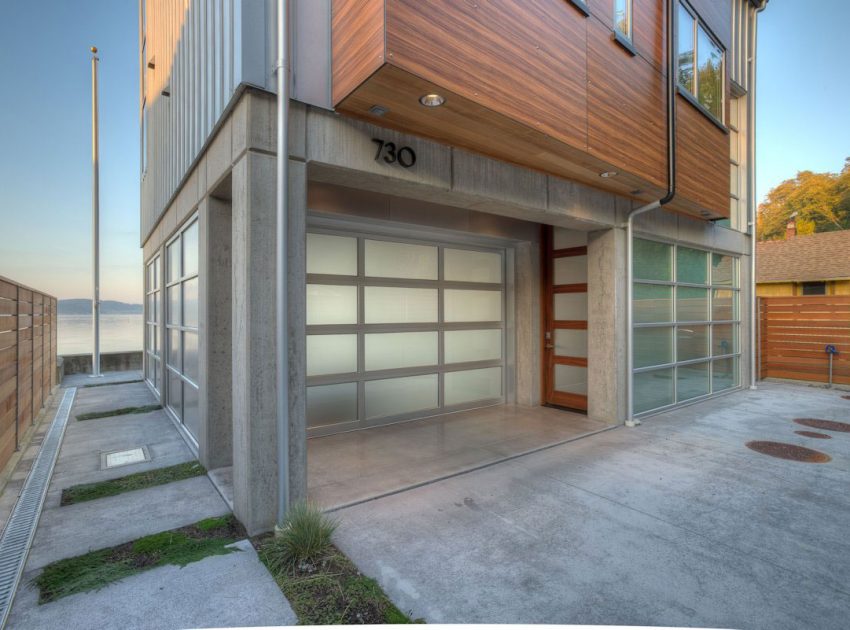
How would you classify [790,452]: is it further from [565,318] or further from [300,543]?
[300,543]

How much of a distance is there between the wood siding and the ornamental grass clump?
2.92 m

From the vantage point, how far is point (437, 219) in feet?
19.7

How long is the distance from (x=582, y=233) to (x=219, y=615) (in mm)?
6509

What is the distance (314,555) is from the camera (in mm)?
2660

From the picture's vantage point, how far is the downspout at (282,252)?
9.61 feet

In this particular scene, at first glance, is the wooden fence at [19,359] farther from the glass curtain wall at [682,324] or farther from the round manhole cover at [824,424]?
the round manhole cover at [824,424]

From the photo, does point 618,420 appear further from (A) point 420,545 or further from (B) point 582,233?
(A) point 420,545

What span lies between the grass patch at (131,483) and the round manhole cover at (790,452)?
622cm

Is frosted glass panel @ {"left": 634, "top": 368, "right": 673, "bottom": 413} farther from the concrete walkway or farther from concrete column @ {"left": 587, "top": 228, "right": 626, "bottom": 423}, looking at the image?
the concrete walkway

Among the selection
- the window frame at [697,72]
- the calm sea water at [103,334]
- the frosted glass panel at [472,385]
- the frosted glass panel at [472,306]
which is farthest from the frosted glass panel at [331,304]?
the calm sea water at [103,334]

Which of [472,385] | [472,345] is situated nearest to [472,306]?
[472,345]

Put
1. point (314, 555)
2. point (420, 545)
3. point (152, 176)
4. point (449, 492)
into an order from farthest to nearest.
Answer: point (152, 176) → point (449, 492) → point (420, 545) → point (314, 555)

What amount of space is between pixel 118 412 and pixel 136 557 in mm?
5270

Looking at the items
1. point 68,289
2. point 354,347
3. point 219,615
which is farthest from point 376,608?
point 68,289
